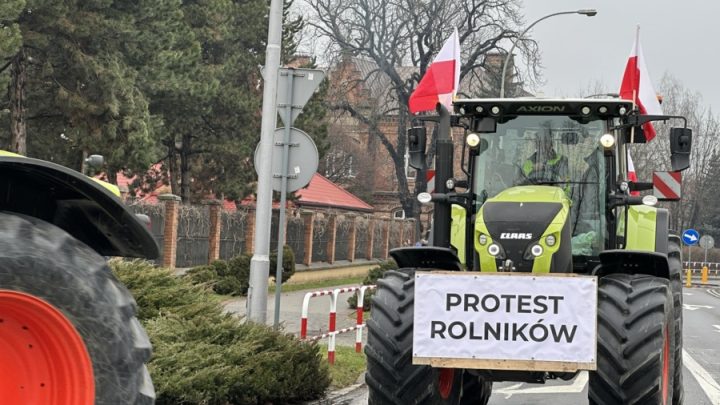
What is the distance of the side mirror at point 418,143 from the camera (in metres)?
8.66

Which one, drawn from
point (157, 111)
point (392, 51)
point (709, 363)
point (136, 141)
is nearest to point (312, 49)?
point (392, 51)

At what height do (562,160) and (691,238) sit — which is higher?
(562,160)

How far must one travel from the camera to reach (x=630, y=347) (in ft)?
22.0

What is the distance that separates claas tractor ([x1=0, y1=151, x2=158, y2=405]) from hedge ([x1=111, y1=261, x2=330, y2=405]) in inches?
155

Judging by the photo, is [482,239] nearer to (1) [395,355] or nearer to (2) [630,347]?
(1) [395,355]

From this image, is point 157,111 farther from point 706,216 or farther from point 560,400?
point 706,216

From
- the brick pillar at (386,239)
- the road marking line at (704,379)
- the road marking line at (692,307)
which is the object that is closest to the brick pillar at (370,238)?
the brick pillar at (386,239)

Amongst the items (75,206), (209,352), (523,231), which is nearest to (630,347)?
(523,231)

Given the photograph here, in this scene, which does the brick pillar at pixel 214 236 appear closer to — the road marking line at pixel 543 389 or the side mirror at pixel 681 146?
the road marking line at pixel 543 389

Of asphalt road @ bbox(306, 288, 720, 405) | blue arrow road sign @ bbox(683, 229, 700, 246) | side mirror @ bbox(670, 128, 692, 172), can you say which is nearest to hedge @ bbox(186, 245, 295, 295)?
asphalt road @ bbox(306, 288, 720, 405)

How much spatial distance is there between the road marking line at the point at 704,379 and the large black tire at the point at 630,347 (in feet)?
13.9

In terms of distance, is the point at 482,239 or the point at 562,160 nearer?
the point at 482,239

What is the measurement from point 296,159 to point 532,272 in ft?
16.3

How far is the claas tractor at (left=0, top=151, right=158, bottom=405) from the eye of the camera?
3312 millimetres
